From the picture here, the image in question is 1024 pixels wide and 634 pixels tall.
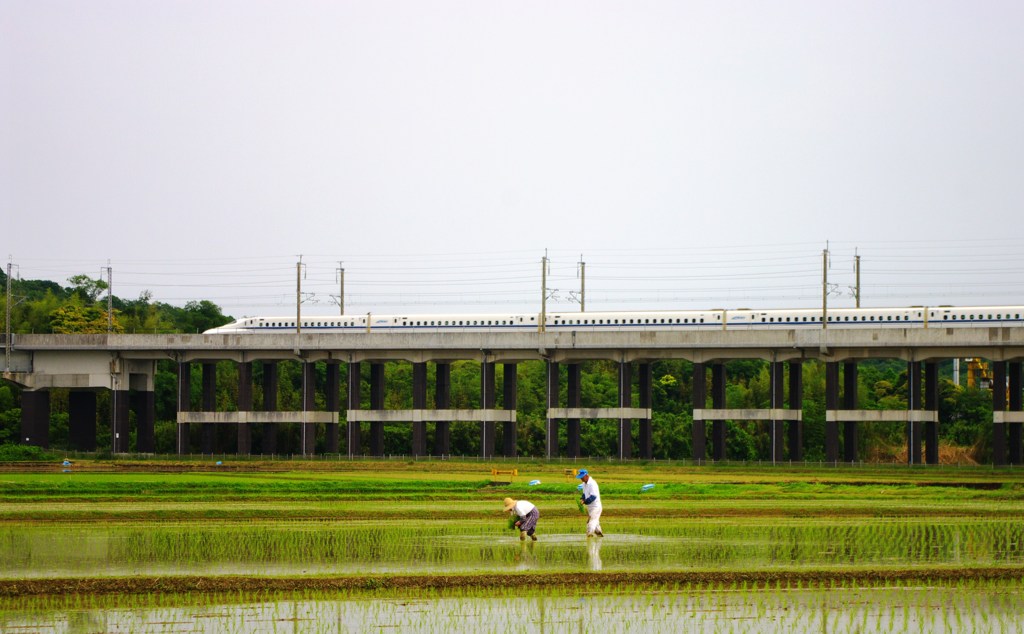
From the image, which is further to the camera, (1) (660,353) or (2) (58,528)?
(1) (660,353)

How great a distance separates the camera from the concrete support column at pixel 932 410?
78.1 meters

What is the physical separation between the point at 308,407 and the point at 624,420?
20336 mm

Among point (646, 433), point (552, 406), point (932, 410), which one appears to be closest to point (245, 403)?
point (552, 406)

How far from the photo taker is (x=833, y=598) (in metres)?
21.6

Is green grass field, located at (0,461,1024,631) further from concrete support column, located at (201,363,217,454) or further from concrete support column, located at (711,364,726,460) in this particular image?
concrete support column, located at (201,363,217,454)

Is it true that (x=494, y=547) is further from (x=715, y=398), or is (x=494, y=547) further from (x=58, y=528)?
(x=715, y=398)

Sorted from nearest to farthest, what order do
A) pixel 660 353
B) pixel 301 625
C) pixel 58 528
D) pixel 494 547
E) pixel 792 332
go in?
pixel 301 625
pixel 494 547
pixel 58 528
pixel 792 332
pixel 660 353

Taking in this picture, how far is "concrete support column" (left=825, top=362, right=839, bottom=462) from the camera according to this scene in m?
76.4

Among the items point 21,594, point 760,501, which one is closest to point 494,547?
point 21,594

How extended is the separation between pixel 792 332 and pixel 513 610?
58.5 m

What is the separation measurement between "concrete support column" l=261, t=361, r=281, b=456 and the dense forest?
4624 millimetres

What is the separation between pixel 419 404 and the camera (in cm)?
8594

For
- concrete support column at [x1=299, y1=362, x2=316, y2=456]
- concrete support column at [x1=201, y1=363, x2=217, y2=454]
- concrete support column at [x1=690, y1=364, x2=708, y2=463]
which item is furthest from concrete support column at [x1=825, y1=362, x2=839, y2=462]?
concrete support column at [x1=201, y1=363, x2=217, y2=454]

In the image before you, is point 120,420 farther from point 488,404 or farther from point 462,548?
point 462,548
